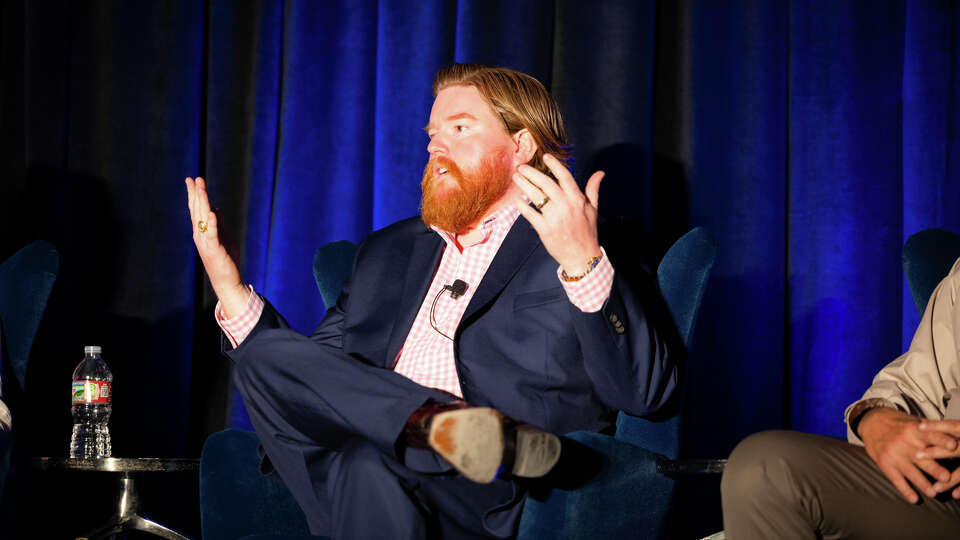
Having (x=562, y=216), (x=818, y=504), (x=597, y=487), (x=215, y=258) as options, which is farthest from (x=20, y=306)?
(x=818, y=504)

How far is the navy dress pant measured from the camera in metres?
1.60

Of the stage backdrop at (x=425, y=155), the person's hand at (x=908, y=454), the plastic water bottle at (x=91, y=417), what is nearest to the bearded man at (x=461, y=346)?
the person's hand at (x=908, y=454)

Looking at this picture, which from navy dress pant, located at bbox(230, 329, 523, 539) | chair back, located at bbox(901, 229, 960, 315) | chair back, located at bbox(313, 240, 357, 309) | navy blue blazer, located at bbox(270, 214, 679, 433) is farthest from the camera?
chair back, located at bbox(313, 240, 357, 309)

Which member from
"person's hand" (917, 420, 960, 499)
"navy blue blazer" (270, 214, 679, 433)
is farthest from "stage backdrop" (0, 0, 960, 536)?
"person's hand" (917, 420, 960, 499)

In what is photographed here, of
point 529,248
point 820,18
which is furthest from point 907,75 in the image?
point 529,248

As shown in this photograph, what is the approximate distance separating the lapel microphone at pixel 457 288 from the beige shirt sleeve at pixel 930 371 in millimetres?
867

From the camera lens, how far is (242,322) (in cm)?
219

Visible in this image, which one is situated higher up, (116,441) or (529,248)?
(529,248)

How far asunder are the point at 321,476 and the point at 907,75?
207 cm

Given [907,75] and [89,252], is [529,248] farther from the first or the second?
[89,252]

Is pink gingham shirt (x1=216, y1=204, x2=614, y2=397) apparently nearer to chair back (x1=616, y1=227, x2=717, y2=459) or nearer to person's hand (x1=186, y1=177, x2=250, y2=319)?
person's hand (x1=186, y1=177, x2=250, y2=319)

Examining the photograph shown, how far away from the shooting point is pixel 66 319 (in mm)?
3070

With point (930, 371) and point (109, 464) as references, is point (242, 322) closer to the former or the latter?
point (109, 464)

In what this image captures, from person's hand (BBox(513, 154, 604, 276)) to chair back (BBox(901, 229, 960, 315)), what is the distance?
2.77 feet
